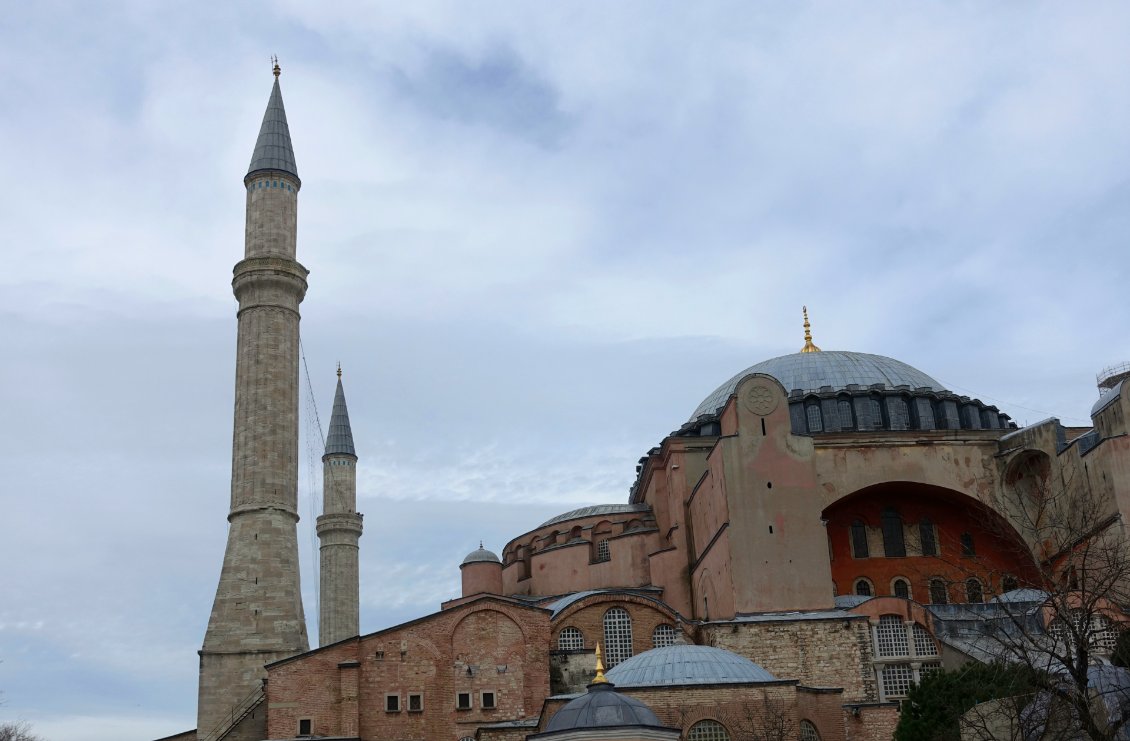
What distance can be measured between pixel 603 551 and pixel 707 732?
12.6 meters

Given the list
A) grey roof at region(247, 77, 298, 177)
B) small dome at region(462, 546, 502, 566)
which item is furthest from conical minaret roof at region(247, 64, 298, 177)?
small dome at region(462, 546, 502, 566)

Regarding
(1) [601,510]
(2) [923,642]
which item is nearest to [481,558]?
(1) [601,510]

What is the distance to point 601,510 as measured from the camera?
37.7 metres

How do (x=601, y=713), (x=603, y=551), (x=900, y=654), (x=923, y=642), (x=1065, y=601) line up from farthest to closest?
(x=603, y=551) < (x=923, y=642) < (x=900, y=654) < (x=601, y=713) < (x=1065, y=601)

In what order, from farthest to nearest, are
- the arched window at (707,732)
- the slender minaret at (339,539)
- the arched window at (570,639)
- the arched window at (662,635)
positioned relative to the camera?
the slender minaret at (339,539) → the arched window at (662,635) → the arched window at (570,639) → the arched window at (707,732)

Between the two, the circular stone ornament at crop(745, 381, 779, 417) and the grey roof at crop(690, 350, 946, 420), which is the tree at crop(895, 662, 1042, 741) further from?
the grey roof at crop(690, 350, 946, 420)

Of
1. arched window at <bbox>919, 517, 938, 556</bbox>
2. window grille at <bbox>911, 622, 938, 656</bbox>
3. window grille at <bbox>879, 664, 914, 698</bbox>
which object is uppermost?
arched window at <bbox>919, 517, 938, 556</bbox>

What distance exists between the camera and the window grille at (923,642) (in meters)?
27.5

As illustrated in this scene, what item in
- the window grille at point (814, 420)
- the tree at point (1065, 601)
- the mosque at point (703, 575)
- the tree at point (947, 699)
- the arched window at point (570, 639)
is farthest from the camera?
the window grille at point (814, 420)

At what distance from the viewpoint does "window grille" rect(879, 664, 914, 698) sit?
88.8 ft

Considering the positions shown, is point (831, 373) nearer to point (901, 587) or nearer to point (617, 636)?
point (901, 587)

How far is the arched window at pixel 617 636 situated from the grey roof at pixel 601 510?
7442 mm

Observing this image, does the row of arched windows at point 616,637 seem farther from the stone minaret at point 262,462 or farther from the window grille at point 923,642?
the stone minaret at point 262,462

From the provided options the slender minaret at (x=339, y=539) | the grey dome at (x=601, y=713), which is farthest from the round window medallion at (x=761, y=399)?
the slender minaret at (x=339, y=539)
